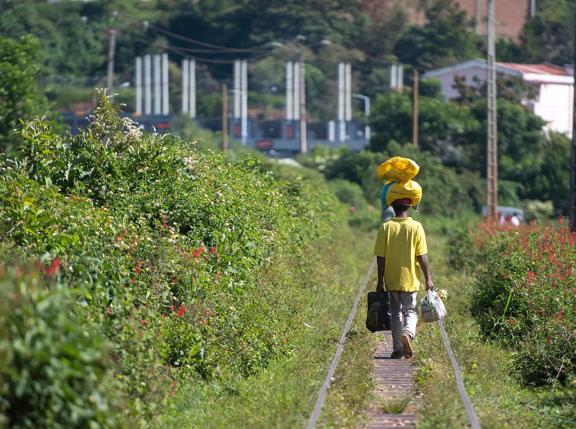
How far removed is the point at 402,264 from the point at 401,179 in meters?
1.47

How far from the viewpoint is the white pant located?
46.5ft

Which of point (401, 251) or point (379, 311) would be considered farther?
point (379, 311)

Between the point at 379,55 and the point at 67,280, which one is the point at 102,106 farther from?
the point at 379,55

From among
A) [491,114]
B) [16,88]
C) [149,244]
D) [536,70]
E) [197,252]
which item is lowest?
[536,70]

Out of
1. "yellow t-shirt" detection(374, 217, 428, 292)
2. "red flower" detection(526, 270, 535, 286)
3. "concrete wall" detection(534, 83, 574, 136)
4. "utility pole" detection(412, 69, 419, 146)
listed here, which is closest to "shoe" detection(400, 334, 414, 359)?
"yellow t-shirt" detection(374, 217, 428, 292)

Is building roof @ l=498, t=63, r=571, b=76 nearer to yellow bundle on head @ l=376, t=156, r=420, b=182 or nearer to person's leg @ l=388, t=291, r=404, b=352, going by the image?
yellow bundle on head @ l=376, t=156, r=420, b=182

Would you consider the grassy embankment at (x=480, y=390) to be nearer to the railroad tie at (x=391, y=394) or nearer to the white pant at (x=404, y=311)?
the railroad tie at (x=391, y=394)

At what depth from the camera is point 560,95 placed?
84062 millimetres

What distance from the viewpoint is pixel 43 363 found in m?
8.06

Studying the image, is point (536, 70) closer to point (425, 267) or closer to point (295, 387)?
point (425, 267)

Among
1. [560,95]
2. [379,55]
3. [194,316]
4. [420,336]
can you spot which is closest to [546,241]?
[420,336]

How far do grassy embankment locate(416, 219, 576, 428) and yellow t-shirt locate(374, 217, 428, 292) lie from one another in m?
0.92

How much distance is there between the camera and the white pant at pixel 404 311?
1417cm

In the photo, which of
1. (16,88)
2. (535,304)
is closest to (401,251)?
(535,304)
